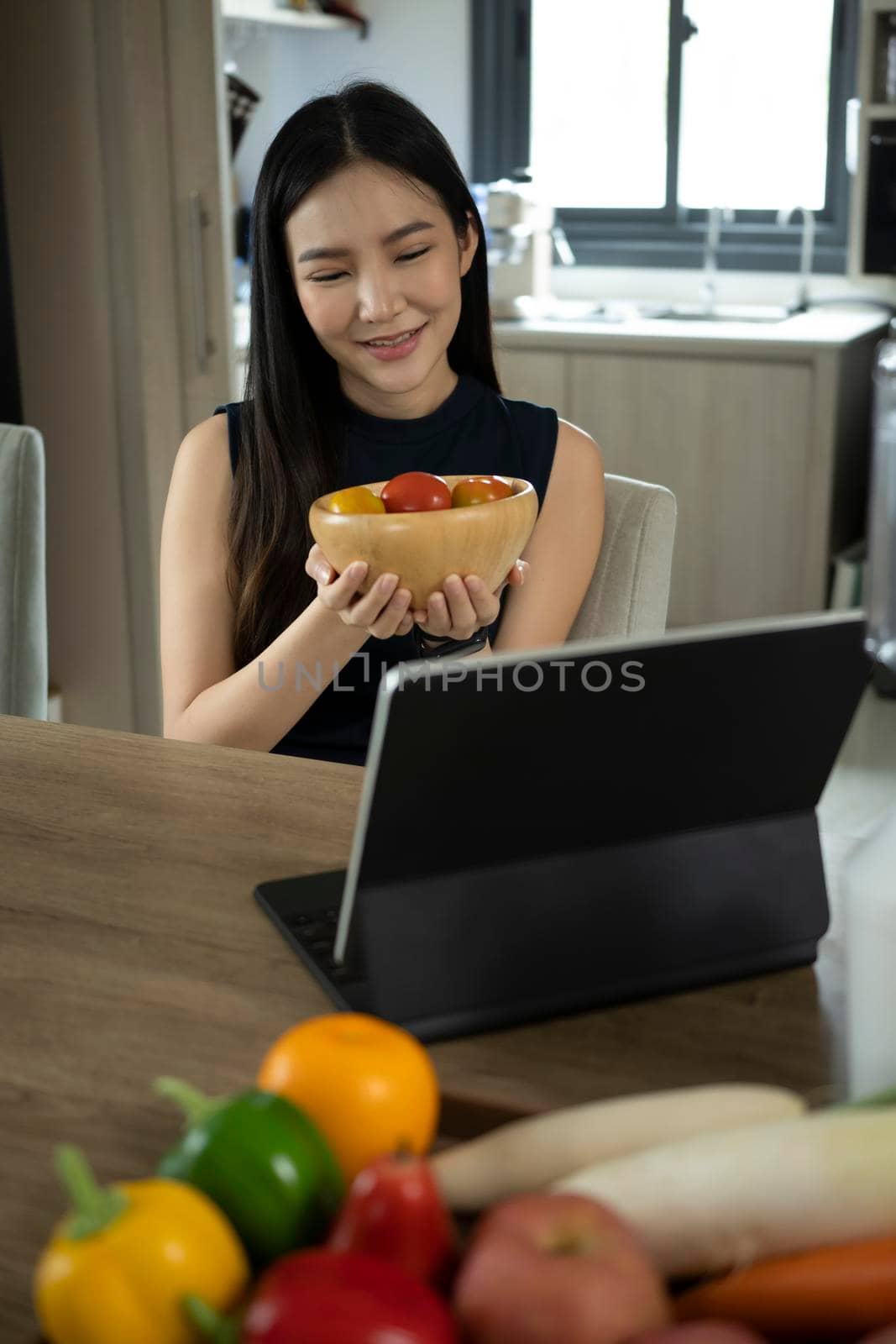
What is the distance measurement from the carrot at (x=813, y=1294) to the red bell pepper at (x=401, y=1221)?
0.29 feet

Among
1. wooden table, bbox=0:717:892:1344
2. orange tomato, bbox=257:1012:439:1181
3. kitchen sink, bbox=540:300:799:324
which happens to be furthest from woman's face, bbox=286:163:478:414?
kitchen sink, bbox=540:300:799:324

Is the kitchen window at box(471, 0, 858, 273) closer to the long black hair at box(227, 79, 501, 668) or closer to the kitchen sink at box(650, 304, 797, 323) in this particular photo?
the kitchen sink at box(650, 304, 797, 323)

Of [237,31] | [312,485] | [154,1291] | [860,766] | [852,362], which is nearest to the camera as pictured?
[154,1291]

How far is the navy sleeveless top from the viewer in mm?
1582

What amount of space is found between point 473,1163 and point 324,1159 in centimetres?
6

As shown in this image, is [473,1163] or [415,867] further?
[415,867]

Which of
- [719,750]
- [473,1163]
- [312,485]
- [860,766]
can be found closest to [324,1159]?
[473,1163]

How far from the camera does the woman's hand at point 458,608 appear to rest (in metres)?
1.19

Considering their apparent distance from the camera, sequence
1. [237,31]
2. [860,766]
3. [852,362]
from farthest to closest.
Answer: [237,31] → [852,362] → [860,766]

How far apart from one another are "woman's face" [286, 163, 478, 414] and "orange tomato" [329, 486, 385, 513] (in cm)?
32

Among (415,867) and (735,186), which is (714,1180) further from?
(735,186)

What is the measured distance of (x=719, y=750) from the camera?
0.81m

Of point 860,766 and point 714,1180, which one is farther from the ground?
point 714,1180

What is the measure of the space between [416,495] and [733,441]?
2.64 meters
